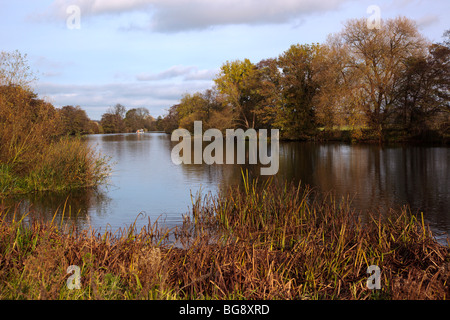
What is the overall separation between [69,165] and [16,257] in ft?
30.0

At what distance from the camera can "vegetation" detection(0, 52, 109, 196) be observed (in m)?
13.2

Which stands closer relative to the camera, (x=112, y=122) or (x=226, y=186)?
(x=226, y=186)

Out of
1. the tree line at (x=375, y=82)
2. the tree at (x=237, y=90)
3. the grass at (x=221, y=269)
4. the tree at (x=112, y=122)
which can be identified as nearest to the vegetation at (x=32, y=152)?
the grass at (x=221, y=269)

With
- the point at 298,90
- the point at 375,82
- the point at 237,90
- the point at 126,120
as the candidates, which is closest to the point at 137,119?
the point at 126,120

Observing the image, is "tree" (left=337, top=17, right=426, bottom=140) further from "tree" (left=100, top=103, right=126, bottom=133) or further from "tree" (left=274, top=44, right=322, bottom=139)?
"tree" (left=100, top=103, right=126, bottom=133)

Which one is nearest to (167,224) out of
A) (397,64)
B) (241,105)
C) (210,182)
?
(210,182)

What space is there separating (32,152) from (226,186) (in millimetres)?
6921

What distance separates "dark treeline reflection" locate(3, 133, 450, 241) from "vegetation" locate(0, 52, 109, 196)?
2.56 feet

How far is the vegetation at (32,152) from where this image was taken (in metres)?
13.2

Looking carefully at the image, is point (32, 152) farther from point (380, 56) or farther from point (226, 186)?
point (380, 56)

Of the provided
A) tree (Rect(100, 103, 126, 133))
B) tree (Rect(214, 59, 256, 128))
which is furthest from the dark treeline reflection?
tree (Rect(100, 103, 126, 133))

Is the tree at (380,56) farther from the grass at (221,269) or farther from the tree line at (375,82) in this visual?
the grass at (221,269)

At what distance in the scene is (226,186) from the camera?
50.0ft

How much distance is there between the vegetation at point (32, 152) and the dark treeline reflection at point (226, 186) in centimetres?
78
